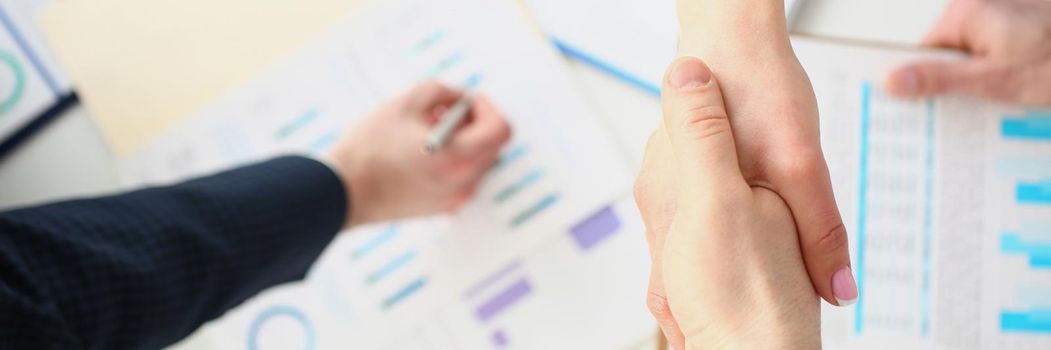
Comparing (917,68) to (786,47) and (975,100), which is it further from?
(786,47)

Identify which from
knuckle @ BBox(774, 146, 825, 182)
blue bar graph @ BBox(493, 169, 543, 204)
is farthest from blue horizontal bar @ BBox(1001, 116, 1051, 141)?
blue bar graph @ BBox(493, 169, 543, 204)

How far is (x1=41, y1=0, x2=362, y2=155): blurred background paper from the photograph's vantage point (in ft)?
2.26

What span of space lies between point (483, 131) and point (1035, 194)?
0.37 m

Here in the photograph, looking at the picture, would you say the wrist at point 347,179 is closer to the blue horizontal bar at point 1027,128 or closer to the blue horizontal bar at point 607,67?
the blue horizontal bar at point 607,67

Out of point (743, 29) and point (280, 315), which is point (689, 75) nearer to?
point (743, 29)

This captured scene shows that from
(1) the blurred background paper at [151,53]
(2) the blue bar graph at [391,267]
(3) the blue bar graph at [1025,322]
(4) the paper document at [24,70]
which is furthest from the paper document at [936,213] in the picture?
(4) the paper document at [24,70]

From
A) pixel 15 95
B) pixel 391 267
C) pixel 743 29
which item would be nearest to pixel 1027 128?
pixel 743 29

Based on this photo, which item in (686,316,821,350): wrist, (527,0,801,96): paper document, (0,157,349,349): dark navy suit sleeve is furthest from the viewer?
(527,0,801,96): paper document

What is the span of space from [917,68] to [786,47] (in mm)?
150

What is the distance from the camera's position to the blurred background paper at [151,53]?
0.69 metres


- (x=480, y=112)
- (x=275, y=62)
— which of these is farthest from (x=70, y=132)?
(x=480, y=112)

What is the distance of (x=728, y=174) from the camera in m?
0.35

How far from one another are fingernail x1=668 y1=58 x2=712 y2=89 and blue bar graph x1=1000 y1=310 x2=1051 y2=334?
0.25 m

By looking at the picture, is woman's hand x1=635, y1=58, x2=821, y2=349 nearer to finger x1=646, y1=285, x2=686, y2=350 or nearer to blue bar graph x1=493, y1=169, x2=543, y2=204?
finger x1=646, y1=285, x2=686, y2=350
